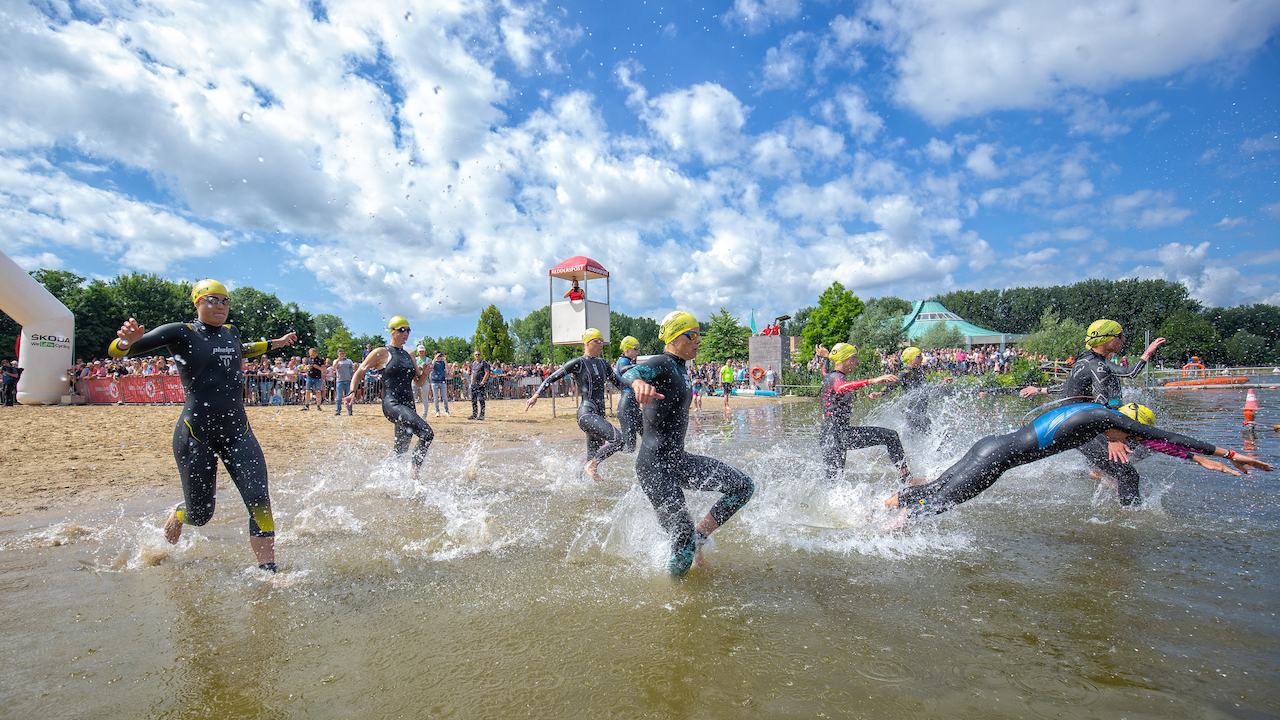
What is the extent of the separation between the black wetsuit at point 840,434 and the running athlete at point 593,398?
2.50m

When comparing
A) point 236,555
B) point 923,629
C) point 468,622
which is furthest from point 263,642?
point 923,629

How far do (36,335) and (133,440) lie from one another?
31.7ft

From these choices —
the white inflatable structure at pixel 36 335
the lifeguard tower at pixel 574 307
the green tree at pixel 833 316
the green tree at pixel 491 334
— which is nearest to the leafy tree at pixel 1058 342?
the green tree at pixel 833 316

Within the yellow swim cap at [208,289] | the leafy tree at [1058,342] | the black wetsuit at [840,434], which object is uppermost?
the leafy tree at [1058,342]

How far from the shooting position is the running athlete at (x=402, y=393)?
6.78 meters

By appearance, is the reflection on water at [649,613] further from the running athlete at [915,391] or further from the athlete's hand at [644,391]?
the running athlete at [915,391]

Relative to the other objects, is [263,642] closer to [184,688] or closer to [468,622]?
[184,688]

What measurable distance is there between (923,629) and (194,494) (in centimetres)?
458

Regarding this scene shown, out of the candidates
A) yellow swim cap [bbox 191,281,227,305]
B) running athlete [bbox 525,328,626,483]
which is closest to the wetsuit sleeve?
yellow swim cap [bbox 191,281,227,305]

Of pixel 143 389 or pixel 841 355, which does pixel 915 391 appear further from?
pixel 143 389

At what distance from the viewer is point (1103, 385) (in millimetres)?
5473

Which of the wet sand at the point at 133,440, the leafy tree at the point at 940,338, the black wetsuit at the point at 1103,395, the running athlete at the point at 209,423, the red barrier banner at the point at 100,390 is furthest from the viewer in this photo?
the leafy tree at the point at 940,338

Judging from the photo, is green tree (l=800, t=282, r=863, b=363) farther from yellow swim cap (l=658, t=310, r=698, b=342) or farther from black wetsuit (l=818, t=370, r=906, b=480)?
yellow swim cap (l=658, t=310, r=698, b=342)

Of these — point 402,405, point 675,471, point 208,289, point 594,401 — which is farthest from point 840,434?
point 208,289
